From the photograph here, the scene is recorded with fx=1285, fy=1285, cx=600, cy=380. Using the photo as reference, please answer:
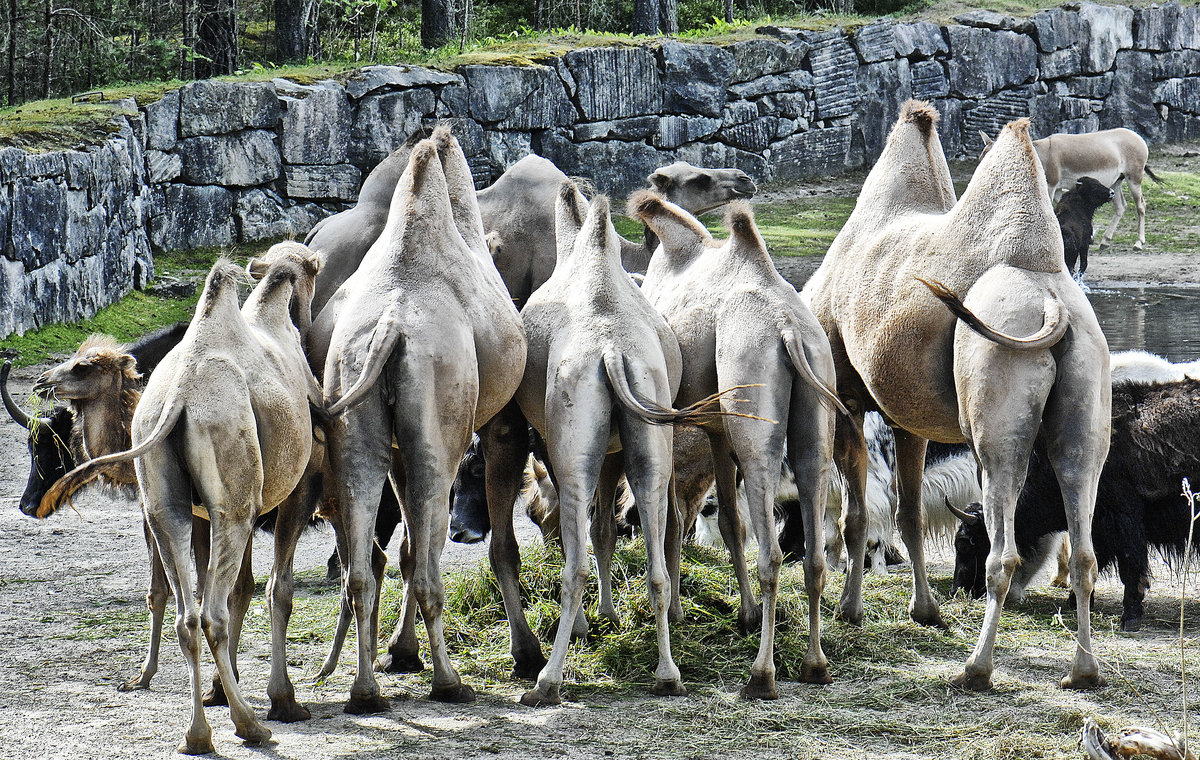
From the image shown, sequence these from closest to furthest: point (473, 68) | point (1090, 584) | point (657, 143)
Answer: point (1090, 584) → point (473, 68) → point (657, 143)

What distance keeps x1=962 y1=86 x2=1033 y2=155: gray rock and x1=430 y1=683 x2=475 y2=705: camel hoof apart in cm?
1885

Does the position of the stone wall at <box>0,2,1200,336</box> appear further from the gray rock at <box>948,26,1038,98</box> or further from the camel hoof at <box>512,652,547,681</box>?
the camel hoof at <box>512,652,547,681</box>

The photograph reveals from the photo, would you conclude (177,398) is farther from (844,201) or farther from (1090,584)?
(844,201)

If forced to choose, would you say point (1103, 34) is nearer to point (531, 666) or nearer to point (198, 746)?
point (531, 666)

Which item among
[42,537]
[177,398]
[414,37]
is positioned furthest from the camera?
[414,37]

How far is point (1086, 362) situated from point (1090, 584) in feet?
2.86

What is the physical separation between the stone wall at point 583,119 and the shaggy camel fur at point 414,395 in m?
6.88

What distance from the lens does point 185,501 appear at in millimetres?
4367

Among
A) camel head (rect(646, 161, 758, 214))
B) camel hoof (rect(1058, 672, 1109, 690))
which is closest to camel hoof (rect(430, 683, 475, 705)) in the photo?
camel hoof (rect(1058, 672, 1109, 690))

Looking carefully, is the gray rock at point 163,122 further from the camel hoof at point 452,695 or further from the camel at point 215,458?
the camel hoof at point 452,695

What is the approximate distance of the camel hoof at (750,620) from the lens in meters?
5.91

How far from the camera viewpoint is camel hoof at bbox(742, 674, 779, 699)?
5.05 metres

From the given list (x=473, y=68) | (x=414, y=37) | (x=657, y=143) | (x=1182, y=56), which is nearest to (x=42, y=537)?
(x=473, y=68)

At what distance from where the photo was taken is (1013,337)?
5125 mm
